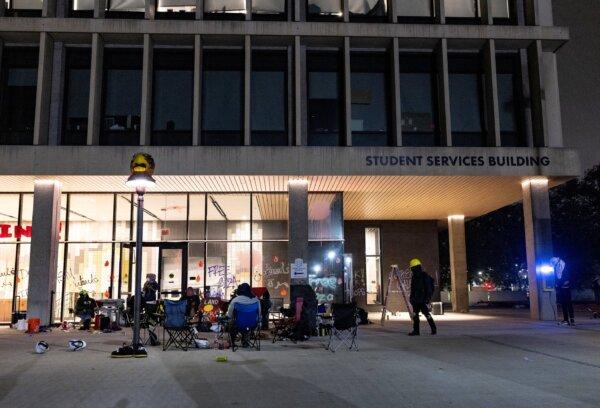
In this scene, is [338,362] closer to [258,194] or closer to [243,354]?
[243,354]

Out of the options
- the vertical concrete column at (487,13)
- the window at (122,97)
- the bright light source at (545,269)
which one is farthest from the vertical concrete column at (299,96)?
the bright light source at (545,269)

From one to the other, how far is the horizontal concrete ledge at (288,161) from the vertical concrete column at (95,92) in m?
0.79

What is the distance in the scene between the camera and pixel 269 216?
19.0 meters

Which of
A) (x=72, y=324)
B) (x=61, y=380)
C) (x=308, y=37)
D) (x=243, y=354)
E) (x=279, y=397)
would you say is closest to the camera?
(x=279, y=397)

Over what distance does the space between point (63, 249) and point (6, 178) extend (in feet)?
9.59

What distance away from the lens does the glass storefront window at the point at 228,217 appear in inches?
742

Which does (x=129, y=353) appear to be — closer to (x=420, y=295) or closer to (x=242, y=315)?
(x=242, y=315)

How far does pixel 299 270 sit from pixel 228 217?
3.42m

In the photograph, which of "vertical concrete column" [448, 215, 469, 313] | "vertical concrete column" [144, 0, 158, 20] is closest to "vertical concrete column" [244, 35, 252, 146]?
"vertical concrete column" [144, 0, 158, 20]

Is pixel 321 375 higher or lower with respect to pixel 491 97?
lower

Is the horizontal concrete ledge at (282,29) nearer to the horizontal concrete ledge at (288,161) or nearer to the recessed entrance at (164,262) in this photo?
the horizontal concrete ledge at (288,161)

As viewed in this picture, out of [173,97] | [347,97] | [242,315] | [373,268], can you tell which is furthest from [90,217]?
[373,268]

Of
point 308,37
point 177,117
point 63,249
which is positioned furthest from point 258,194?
point 63,249

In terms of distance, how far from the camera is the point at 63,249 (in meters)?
18.7
